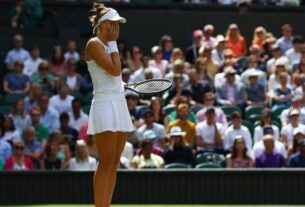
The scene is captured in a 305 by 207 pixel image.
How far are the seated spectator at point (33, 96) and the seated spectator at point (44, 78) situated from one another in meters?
0.58

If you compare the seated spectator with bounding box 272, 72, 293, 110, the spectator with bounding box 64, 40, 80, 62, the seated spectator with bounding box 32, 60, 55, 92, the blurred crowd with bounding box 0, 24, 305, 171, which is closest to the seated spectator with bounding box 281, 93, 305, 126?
the blurred crowd with bounding box 0, 24, 305, 171

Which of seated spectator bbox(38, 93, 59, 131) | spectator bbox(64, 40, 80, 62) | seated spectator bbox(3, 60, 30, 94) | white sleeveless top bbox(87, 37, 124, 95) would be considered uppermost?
white sleeveless top bbox(87, 37, 124, 95)

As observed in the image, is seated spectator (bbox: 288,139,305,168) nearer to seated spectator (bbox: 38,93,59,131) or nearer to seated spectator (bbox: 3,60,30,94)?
seated spectator (bbox: 38,93,59,131)

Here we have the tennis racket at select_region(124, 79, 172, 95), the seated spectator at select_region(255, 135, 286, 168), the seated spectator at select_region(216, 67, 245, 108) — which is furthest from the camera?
the seated spectator at select_region(216, 67, 245, 108)

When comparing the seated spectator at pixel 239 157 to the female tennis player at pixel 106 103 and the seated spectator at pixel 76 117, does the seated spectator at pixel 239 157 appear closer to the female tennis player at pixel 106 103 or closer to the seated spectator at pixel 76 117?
the seated spectator at pixel 76 117

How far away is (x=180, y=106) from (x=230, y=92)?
1496mm

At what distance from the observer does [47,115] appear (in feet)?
49.1

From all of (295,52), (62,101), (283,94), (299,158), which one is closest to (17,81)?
(62,101)

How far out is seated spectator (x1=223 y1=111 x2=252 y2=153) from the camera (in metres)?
14.1

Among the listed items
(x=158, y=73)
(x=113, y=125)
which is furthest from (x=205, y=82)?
(x=113, y=125)

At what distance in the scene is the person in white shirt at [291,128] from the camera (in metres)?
14.3

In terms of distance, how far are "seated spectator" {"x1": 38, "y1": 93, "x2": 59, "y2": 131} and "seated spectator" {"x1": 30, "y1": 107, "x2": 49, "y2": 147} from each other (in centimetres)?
22

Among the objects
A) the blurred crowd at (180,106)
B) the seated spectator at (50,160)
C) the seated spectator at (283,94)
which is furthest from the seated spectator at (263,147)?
the seated spectator at (50,160)

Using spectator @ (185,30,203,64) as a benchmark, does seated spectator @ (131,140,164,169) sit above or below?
below
